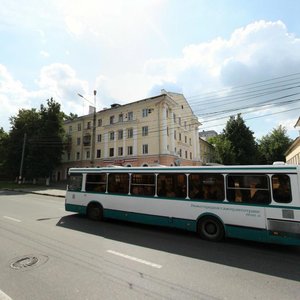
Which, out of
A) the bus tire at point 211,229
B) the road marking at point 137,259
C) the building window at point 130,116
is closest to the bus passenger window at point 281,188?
the bus tire at point 211,229

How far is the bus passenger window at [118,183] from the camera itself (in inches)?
419

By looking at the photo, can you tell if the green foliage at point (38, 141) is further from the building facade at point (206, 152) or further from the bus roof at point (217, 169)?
the bus roof at point (217, 169)

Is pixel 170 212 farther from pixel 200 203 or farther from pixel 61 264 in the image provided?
pixel 61 264

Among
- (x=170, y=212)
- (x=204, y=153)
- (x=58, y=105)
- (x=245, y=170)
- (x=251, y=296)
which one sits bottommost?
(x=251, y=296)

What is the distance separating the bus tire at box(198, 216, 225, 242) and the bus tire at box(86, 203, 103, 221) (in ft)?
15.4

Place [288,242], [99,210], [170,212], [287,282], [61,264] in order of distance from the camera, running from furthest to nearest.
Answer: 1. [99,210]
2. [170,212]
3. [288,242]
4. [61,264]
5. [287,282]

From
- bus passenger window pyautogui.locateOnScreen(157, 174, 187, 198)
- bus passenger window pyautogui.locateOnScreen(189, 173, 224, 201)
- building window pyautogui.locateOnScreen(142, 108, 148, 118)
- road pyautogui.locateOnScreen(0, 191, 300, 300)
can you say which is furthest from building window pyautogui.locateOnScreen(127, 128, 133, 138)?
bus passenger window pyautogui.locateOnScreen(189, 173, 224, 201)

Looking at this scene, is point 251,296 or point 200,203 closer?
point 251,296

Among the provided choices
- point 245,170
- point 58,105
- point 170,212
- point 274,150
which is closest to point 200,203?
point 170,212

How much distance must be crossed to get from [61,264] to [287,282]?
4689 millimetres

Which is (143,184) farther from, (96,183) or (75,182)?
(75,182)

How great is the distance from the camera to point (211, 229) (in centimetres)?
835

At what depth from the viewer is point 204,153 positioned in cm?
6250

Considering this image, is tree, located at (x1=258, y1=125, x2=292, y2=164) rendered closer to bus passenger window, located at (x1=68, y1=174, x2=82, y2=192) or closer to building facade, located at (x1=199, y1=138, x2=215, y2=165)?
building facade, located at (x1=199, y1=138, x2=215, y2=165)
